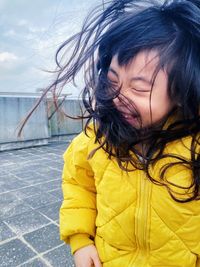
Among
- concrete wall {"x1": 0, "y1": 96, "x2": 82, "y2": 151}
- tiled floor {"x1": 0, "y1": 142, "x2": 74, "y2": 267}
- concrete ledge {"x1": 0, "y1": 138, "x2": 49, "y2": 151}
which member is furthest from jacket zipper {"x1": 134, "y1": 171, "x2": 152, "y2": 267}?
concrete ledge {"x1": 0, "y1": 138, "x2": 49, "y2": 151}

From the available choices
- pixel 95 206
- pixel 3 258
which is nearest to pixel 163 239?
pixel 95 206

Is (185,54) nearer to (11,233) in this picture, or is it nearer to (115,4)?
(115,4)

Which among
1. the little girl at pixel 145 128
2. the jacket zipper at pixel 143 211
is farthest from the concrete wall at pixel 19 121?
the jacket zipper at pixel 143 211

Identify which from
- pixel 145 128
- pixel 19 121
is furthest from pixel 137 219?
pixel 19 121

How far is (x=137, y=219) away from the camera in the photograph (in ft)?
2.98

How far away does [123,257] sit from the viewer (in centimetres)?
98

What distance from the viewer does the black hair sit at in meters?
0.87

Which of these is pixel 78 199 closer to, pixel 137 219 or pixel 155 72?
pixel 137 219

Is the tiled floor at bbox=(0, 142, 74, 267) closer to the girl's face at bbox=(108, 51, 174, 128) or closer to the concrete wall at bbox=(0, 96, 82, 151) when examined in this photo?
the concrete wall at bbox=(0, 96, 82, 151)

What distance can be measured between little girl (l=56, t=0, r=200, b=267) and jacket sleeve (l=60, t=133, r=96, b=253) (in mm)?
66

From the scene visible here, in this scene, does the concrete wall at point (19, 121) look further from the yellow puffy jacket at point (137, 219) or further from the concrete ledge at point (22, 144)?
the yellow puffy jacket at point (137, 219)

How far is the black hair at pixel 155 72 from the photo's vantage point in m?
0.87

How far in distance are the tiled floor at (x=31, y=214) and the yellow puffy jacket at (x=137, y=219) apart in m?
0.92

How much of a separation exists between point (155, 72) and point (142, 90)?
61 millimetres
